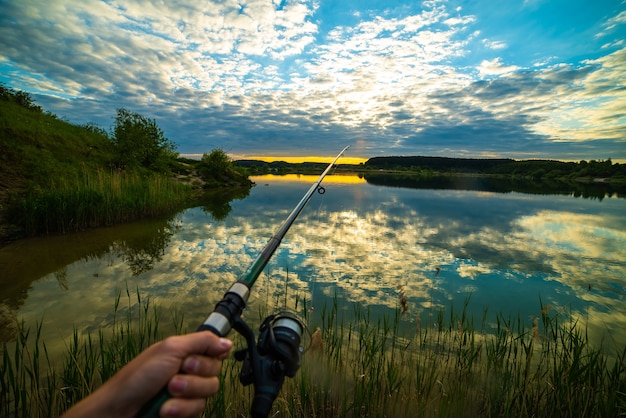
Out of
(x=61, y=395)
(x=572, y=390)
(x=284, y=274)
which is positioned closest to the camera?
(x=61, y=395)

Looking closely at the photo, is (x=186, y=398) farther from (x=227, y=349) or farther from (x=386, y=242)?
(x=386, y=242)

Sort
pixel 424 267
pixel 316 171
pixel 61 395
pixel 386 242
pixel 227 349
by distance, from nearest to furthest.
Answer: pixel 227 349 < pixel 61 395 < pixel 424 267 < pixel 386 242 < pixel 316 171

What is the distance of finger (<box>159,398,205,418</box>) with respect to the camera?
0.86 m

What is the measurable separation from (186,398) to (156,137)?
26761mm

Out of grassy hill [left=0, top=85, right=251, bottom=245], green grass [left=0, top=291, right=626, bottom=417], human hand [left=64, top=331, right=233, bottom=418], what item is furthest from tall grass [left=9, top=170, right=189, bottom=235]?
human hand [left=64, top=331, right=233, bottom=418]

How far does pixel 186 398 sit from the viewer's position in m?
0.93

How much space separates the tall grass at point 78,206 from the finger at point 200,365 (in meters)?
10.9

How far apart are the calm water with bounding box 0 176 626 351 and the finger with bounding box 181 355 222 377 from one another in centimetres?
377

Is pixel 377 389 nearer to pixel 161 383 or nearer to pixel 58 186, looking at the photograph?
pixel 161 383

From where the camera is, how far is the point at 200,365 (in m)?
0.96

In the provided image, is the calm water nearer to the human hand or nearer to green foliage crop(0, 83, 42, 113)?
the human hand

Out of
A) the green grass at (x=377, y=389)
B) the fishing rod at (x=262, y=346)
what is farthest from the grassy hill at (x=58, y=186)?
the fishing rod at (x=262, y=346)

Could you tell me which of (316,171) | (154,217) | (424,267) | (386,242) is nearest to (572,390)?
(424,267)

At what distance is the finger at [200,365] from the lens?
3.06 ft
